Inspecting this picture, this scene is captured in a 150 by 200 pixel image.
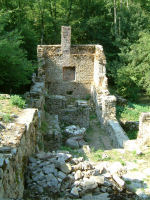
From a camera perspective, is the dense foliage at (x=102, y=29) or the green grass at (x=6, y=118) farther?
the dense foliage at (x=102, y=29)

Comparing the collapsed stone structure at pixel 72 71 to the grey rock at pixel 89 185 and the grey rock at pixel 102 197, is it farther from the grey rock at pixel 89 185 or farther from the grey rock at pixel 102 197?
the grey rock at pixel 102 197

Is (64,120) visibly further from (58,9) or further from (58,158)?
(58,9)

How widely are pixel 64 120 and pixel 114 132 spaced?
11.1ft

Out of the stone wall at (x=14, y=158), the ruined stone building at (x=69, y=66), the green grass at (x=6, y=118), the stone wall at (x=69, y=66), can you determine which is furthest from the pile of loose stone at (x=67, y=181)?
the stone wall at (x=69, y=66)

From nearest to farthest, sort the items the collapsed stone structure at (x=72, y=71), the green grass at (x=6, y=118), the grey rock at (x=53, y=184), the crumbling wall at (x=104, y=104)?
the grey rock at (x=53, y=184) < the green grass at (x=6, y=118) < the crumbling wall at (x=104, y=104) < the collapsed stone structure at (x=72, y=71)

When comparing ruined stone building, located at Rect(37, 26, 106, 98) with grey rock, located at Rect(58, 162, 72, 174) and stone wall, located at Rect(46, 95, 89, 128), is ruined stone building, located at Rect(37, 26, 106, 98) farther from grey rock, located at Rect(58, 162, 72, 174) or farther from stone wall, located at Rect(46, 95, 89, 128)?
grey rock, located at Rect(58, 162, 72, 174)

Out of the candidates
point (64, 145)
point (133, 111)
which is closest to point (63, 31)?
point (133, 111)

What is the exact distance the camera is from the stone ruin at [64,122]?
5.18m

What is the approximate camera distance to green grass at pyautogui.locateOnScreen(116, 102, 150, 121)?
15.8m

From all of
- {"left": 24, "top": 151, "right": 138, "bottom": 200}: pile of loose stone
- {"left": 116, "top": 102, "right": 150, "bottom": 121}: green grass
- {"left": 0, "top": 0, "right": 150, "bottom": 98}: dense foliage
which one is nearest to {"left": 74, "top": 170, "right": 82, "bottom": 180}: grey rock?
{"left": 24, "top": 151, "right": 138, "bottom": 200}: pile of loose stone

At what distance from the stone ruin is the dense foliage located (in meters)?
2.61

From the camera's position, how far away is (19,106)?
26.6 feet

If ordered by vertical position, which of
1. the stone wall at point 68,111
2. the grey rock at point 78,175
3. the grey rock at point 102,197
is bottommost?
the stone wall at point 68,111

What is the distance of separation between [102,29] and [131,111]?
30.0 ft
